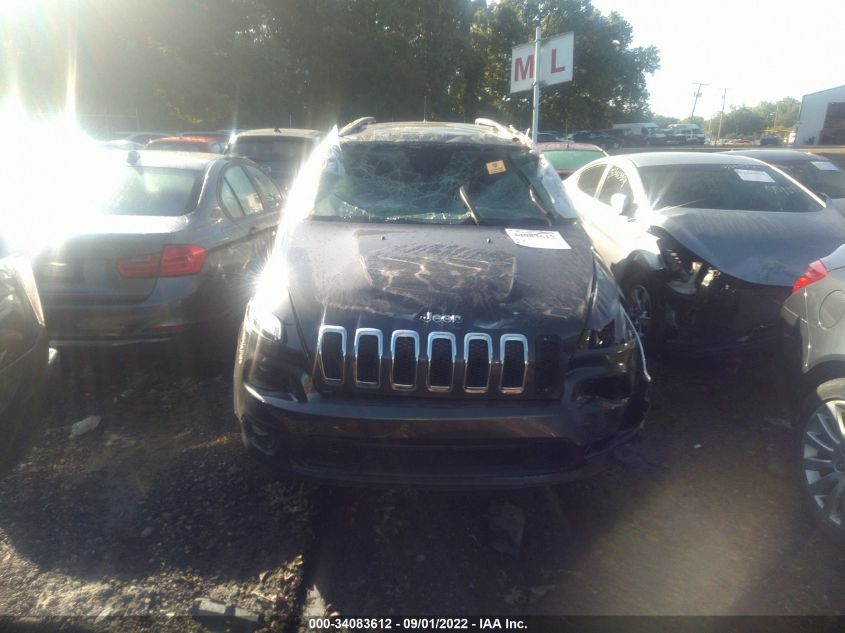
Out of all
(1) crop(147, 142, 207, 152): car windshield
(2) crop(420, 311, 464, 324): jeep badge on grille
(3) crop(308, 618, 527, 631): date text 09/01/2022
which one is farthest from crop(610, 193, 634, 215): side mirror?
(1) crop(147, 142, 207, 152): car windshield

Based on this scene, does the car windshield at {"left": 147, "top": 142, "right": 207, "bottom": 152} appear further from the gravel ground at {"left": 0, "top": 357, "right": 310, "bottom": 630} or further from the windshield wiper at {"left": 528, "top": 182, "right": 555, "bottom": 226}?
the windshield wiper at {"left": 528, "top": 182, "right": 555, "bottom": 226}

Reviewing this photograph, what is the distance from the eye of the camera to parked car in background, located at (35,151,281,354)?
13.5ft

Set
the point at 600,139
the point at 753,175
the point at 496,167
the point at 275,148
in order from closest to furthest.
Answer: the point at 496,167, the point at 753,175, the point at 275,148, the point at 600,139

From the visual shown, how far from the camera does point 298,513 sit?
3.15m

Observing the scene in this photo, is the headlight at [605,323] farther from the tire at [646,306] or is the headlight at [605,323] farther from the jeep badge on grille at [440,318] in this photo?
the tire at [646,306]

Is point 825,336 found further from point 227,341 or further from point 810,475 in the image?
point 227,341

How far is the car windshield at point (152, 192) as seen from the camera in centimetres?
458

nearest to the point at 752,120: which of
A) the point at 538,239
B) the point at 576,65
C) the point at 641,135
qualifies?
the point at 641,135

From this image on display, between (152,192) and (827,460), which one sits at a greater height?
(152,192)

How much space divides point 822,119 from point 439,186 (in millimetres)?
57208

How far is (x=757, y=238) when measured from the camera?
15.6 feet

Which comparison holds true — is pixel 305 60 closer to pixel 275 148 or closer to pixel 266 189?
pixel 275 148

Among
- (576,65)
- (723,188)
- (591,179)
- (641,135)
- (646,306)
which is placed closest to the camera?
(646,306)

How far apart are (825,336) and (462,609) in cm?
223
